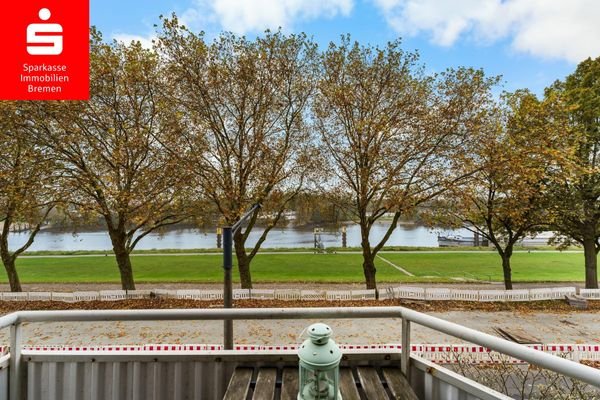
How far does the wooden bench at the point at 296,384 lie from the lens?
2053 millimetres

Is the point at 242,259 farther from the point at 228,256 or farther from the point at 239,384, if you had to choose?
the point at 239,384

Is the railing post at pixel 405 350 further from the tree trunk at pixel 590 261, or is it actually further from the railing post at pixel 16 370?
the tree trunk at pixel 590 261

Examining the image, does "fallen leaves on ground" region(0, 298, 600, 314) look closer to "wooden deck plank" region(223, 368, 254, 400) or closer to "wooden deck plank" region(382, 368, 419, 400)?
"wooden deck plank" region(223, 368, 254, 400)

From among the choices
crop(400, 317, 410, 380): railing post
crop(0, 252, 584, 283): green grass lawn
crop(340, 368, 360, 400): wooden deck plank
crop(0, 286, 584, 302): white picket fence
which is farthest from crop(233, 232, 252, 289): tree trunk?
crop(400, 317, 410, 380): railing post

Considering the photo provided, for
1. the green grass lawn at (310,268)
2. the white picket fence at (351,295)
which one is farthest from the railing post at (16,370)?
the green grass lawn at (310,268)

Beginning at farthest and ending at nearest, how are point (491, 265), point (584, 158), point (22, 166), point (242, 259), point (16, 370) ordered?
point (491, 265), point (242, 259), point (584, 158), point (22, 166), point (16, 370)

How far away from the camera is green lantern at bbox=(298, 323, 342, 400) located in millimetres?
1842

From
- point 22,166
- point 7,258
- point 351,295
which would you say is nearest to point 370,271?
point 351,295

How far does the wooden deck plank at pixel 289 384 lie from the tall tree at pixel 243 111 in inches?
328

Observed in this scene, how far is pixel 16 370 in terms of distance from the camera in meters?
2.32

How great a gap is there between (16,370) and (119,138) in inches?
366

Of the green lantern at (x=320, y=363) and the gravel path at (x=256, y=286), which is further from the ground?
the green lantern at (x=320, y=363)

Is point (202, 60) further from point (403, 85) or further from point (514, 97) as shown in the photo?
point (514, 97)

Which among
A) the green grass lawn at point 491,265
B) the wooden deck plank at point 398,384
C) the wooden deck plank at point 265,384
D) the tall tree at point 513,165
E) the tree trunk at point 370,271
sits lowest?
the green grass lawn at point 491,265
